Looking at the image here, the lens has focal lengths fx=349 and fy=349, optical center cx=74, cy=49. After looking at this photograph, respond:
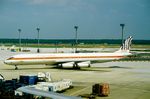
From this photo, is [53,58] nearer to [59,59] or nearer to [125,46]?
[59,59]

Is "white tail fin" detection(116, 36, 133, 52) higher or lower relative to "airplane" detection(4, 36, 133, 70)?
higher

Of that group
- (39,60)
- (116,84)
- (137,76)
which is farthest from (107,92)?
(39,60)

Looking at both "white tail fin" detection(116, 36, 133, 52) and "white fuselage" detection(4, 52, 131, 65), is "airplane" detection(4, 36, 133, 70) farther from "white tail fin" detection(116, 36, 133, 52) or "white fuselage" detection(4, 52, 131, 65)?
"white tail fin" detection(116, 36, 133, 52)

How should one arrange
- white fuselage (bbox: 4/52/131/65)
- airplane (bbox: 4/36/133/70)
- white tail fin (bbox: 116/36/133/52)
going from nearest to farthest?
white fuselage (bbox: 4/52/131/65)
airplane (bbox: 4/36/133/70)
white tail fin (bbox: 116/36/133/52)

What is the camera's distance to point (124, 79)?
61250 millimetres

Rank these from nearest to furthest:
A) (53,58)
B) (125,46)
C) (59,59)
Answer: (53,58) < (59,59) < (125,46)

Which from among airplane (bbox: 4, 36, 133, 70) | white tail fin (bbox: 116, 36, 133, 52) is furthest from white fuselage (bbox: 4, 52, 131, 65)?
white tail fin (bbox: 116, 36, 133, 52)

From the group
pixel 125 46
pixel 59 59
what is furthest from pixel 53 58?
pixel 125 46

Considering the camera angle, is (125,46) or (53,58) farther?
(125,46)

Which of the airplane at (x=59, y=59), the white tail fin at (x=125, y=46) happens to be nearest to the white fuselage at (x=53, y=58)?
the airplane at (x=59, y=59)

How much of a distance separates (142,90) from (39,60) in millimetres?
31772

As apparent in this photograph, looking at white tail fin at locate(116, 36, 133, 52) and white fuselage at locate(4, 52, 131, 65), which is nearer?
white fuselage at locate(4, 52, 131, 65)

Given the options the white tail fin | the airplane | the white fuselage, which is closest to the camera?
the white fuselage

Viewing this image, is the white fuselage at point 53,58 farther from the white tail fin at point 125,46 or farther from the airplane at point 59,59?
the white tail fin at point 125,46
